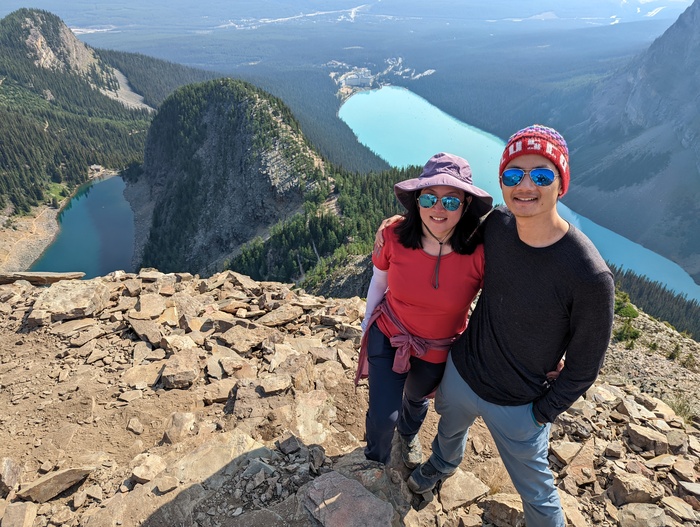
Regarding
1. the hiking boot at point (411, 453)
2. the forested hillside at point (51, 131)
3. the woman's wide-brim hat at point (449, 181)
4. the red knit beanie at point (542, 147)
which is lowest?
the forested hillside at point (51, 131)

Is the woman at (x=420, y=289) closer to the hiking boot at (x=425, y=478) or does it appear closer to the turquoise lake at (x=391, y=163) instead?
the hiking boot at (x=425, y=478)

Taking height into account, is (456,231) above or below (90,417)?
above

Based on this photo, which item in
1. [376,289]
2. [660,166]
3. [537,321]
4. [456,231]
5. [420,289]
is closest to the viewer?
[537,321]

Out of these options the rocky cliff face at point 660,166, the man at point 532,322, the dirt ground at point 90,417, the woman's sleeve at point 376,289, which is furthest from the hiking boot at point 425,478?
the rocky cliff face at point 660,166

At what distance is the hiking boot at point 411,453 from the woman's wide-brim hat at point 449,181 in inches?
140

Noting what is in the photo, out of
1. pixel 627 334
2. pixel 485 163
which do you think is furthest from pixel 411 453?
pixel 485 163

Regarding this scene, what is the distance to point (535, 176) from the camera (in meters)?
4.08

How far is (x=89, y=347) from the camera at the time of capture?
9.90 metres

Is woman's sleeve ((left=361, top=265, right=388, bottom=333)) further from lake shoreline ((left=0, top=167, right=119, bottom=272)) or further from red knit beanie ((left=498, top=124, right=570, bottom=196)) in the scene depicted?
lake shoreline ((left=0, top=167, right=119, bottom=272))

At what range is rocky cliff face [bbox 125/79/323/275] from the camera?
72.6m

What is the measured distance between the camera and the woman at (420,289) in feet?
16.4

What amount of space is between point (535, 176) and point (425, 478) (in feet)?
13.9

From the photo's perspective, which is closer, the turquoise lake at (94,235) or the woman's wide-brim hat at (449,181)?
the woman's wide-brim hat at (449,181)

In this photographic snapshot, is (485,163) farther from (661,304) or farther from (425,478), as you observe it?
(425,478)
